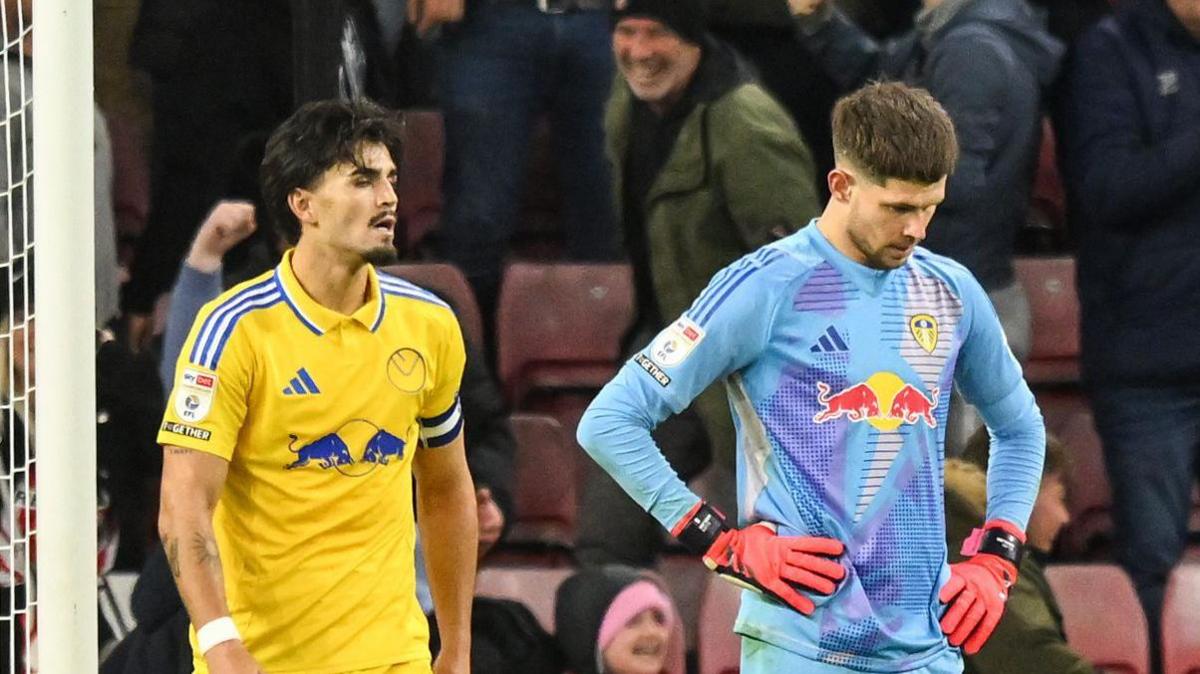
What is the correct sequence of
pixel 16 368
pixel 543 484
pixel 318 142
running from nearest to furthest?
pixel 318 142 < pixel 16 368 < pixel 543 484

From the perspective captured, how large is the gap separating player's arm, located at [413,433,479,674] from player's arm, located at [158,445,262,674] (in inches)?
17.2

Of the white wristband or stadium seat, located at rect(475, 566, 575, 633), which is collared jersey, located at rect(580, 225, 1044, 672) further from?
stadium seat, located at rect(475, 566, 575, 633)

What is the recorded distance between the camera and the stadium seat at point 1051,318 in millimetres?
5465

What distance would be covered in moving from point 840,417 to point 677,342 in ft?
0.88

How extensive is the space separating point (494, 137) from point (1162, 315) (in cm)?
177

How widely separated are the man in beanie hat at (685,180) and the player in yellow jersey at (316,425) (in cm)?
145

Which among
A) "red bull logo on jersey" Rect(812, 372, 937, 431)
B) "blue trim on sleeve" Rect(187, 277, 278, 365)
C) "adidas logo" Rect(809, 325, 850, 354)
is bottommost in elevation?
"red bull logo on jersey" Rect(812, 372, 937, 431)

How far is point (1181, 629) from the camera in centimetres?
504

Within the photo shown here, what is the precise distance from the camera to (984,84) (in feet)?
16.4

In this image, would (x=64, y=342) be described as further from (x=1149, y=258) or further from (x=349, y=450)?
(x=1149, y=258)

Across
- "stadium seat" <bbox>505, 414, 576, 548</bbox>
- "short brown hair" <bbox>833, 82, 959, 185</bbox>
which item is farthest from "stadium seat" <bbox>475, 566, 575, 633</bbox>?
"short brown hair" <bbox>833, 82, 959, 185</bbox>

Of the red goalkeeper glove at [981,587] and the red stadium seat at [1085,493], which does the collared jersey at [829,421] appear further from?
the red stadium seat at [1085,493]

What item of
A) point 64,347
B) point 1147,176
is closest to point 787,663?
point 64,347

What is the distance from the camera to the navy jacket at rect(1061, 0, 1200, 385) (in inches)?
199
